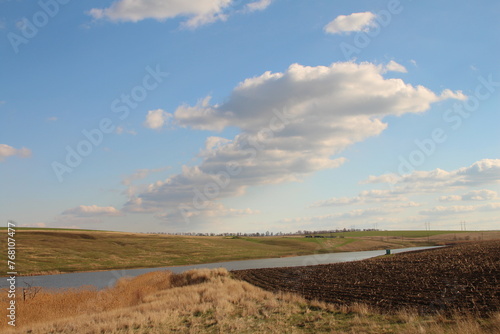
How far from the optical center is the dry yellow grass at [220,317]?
16016 mm

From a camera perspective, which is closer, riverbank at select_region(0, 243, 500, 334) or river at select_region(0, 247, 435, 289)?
riverbank at select_region(0, 243, 500, 334)

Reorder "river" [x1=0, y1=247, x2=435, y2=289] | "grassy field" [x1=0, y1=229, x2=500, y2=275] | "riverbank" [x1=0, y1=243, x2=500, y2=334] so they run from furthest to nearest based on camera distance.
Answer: "grassy field" [x1=0, y1=229, x2=500, y2=275] → "river" [x1=0, y1=247, x2=435, y2=289] → "riverbank" [x1=0, y1=243, x2=500, y2=334]

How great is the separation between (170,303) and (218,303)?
3.66 meters

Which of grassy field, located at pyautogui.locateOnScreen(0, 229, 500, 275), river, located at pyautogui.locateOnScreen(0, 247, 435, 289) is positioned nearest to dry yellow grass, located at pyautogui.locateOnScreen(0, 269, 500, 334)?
river, located at pyautogui.locateOnScreen(0, 247, 435, 289)

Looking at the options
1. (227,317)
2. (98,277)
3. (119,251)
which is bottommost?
(98,277)

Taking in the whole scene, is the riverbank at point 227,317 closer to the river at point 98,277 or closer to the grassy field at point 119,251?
the river at point 98,277

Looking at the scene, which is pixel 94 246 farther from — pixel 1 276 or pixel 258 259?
pixel 258 259

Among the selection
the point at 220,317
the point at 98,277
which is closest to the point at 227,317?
the point at 220,317

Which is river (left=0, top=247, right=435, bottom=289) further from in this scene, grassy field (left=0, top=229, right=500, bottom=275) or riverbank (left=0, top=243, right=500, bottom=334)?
riverbank (left=0, top=243, right=500, bottom=334)

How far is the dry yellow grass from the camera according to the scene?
16016 mm

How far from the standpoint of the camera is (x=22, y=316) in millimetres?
23219

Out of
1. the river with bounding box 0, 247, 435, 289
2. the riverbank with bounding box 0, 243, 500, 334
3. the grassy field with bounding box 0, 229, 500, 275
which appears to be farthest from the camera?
the grassy field with bounding box 0, 229, 500, 275

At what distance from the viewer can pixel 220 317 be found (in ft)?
69.1

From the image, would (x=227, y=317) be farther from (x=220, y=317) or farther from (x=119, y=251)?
(x=119, y=251)
